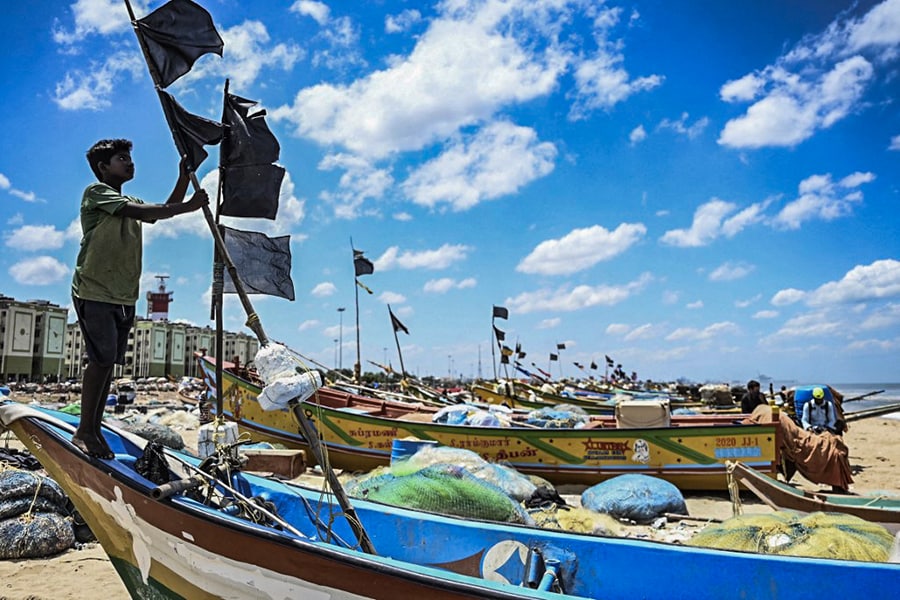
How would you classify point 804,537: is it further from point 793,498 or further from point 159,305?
point 159,305

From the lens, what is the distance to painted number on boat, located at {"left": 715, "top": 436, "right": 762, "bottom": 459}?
9.38 meters

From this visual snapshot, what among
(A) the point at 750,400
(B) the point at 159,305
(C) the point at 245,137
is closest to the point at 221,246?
(C) the point at 245,137

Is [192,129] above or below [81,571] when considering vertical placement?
above

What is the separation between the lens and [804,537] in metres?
3.85

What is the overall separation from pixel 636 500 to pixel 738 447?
322 cm

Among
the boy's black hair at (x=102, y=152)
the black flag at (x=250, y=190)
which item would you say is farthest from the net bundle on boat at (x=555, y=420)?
the boy's black hair at (x=102, y=152)

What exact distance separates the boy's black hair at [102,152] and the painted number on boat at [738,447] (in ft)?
31.1

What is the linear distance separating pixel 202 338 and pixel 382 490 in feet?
283

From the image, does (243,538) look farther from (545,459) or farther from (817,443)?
(817,443)

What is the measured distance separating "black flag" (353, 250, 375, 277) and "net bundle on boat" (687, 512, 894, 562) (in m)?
15.8

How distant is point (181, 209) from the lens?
2824 mm

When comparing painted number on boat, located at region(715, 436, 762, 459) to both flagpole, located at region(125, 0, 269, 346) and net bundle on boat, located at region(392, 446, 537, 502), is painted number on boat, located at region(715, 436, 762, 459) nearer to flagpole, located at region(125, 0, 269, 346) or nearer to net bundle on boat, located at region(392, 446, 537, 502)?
net bundle on boat, located at region(392, 446, 537, 502)

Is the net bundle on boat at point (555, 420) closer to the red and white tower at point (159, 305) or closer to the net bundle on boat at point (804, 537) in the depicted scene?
the net bundle on boat at point (804, 537)

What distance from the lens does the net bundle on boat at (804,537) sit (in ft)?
12.1
